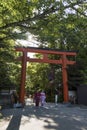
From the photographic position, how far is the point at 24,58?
3025cm

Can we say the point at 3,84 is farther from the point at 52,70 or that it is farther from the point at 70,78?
the point at 52,70

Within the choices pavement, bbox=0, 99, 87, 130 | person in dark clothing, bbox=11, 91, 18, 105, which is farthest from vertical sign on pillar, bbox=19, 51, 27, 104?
pavement, bbox=0, 99, 87, 130

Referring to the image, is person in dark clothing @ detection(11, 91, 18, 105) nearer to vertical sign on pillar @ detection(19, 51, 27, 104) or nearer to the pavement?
vertical sign on pillar @ detection(19, 51, 27, 104)

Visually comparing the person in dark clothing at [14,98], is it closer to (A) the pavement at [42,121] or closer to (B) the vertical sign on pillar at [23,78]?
(B) the vertical sign on pillar at [23,78]

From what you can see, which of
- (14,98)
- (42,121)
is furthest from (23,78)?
(42,121)

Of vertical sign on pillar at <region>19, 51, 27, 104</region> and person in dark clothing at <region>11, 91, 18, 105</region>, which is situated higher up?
vertical sign on pillar at <region>19, 51, 27, 104</region>

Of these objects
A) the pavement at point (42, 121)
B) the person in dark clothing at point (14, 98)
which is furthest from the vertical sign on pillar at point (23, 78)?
the pavement at point (42, 121)

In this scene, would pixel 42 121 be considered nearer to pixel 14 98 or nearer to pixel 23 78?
pixel 14 98

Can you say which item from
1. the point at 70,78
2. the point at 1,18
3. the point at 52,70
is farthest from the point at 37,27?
the point at 52,70

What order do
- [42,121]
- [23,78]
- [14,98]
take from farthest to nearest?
[23,78] → [14,98] → [42,121]

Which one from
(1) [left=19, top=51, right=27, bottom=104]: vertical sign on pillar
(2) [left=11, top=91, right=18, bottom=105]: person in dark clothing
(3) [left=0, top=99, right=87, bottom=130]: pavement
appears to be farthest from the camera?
(1) [left=19, top=51, right=27, bottom=104]: vertical sign on pillar

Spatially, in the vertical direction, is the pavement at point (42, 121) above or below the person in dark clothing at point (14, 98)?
below

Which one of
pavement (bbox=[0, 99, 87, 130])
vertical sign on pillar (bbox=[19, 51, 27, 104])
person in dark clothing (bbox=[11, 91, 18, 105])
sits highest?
vertical sign on pillar (bbox=[19, 51, 27, 104])

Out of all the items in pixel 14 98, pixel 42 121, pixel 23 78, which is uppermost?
pixel 23 78
